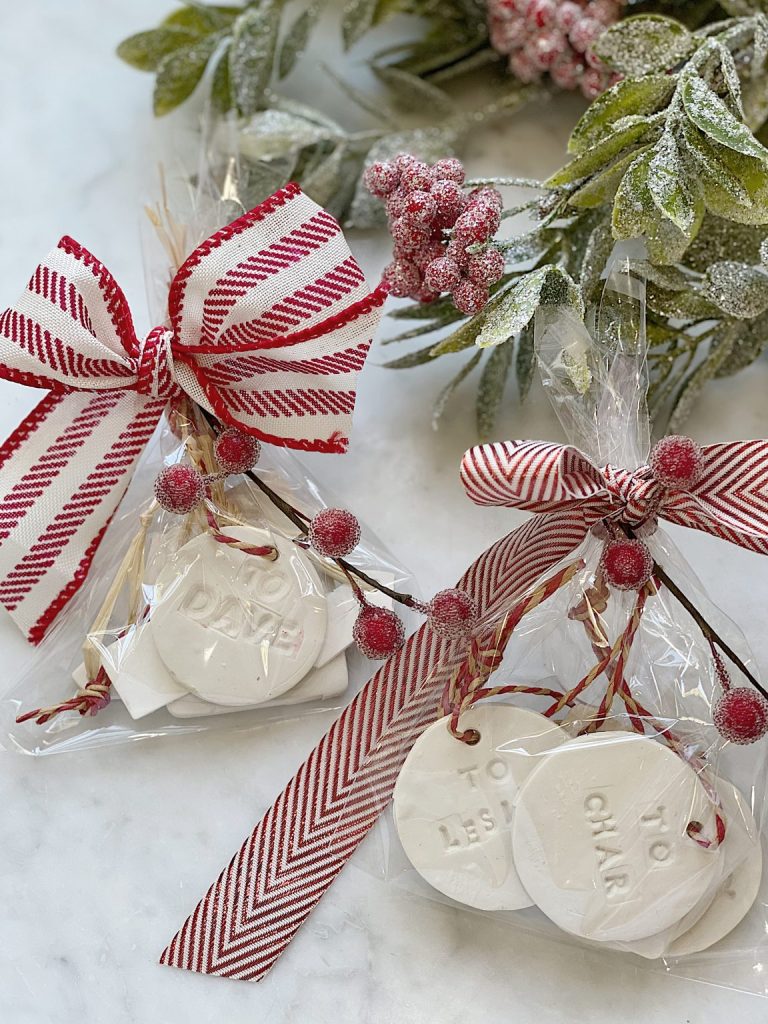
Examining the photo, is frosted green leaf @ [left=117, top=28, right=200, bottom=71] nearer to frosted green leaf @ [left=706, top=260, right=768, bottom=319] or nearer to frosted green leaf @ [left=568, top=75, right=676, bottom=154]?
frosted green leaf @ [left=568, top=75, right=676, bottom=154]

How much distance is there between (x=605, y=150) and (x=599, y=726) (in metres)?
0.46

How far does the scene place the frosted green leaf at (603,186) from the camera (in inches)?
36.9

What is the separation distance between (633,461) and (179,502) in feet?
1.16

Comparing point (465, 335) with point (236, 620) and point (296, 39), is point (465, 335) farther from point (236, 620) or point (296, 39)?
point (296, 39)

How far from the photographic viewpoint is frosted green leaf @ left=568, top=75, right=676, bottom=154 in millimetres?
976

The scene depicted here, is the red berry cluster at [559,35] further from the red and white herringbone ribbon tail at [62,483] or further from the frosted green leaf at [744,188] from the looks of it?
the red and white herringbone ribbon tail at [62,483]

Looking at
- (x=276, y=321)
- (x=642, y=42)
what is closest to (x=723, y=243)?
(x=642, y=42)

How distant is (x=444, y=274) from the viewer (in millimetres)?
916

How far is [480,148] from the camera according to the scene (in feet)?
4.35

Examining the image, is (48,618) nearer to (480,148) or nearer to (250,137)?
(250,137)

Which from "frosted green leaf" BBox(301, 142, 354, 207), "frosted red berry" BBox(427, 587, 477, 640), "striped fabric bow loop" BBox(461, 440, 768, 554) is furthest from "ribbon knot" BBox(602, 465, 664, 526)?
"frosted green leaf" BBox(301, 142, 354, 207)

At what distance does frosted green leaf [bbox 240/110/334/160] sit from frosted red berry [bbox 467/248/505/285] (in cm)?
38

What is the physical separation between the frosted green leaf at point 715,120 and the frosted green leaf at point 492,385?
26 centimetres

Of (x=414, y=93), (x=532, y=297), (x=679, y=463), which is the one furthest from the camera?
(x=414, y=93)
